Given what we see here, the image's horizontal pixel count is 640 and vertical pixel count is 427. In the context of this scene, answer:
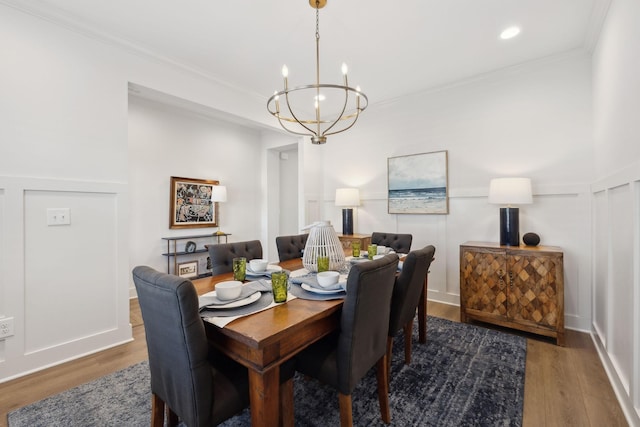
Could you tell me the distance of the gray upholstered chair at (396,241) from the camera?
9.91ft

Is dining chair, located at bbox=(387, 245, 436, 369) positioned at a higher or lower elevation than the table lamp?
lower

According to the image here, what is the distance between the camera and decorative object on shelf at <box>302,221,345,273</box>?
1.98 metres

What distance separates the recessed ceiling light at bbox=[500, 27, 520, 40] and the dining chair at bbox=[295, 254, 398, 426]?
2.33 metres

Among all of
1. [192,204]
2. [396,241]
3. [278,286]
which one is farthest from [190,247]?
[278,286]

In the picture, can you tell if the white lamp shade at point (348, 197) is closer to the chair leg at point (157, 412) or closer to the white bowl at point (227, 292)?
the white bowl at point (227, 292)

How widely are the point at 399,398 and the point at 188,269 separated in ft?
11.7

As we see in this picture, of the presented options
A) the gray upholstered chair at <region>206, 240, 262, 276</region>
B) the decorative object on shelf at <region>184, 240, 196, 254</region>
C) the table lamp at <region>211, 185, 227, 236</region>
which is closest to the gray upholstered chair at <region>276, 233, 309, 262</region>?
the gray upholstered chair at <region>206, 240, 262, 276</region>

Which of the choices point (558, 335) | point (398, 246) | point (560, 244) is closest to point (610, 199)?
point (560, 244)

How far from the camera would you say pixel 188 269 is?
14.4ft

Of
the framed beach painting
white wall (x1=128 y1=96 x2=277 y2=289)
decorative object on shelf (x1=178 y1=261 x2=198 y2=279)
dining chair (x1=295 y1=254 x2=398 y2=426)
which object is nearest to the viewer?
dining chair (x1=295 y1=254 x2=398 y2=426)

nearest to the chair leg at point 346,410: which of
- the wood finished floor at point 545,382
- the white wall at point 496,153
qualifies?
the wood finished floor at point 545,382

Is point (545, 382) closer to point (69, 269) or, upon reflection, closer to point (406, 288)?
point (406, 288)

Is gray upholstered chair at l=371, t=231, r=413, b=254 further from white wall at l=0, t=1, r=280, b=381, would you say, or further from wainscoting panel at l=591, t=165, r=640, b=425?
white wall at l=0, t=1, r=280, b=381

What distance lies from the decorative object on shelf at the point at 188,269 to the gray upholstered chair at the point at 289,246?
87.8 inches
